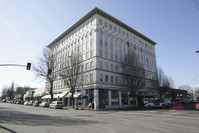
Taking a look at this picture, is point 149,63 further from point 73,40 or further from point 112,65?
point 73,40

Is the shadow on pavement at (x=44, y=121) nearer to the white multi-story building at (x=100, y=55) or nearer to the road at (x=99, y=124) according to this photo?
the road at (x=99, y=124)

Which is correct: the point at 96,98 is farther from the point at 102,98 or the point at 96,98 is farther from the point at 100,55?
the point at 100,55

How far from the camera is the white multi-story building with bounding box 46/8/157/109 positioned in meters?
35.0

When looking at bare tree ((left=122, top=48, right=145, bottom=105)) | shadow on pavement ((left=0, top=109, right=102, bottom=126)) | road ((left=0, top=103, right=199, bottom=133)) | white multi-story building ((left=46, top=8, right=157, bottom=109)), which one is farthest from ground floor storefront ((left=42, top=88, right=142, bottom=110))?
road ((left=0, top=103, right=199, bottom=133))

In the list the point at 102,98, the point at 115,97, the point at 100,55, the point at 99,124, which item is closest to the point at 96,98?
the point at 102,98

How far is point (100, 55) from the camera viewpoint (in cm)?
3703

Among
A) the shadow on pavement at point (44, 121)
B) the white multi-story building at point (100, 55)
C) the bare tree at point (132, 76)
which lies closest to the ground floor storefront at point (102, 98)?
the white multi-story building at point (100, 55)

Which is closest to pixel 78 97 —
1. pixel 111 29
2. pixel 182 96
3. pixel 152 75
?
pixel 111 29

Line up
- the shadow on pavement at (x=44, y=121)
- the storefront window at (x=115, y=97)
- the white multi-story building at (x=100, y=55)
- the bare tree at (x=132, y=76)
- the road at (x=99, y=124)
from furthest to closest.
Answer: the storefront window at (x=115, y=97), the bare tree at (x=132, y=76), the white multi-story building at (x=100, y=55), the shadow on pavement at (x=44, y=121), the road at (x=99, y=124)

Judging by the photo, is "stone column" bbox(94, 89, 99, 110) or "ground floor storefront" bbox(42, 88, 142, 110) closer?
"stone column" bbox(94, 89, 99, 110)

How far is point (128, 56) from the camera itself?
125 ft

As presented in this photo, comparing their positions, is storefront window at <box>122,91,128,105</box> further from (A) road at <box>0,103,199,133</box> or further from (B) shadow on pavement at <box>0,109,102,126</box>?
(B) shadow on pavement at <box>0,109,102,126</box>

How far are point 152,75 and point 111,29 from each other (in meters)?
26.6

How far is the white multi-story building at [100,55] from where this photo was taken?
3503 cm
